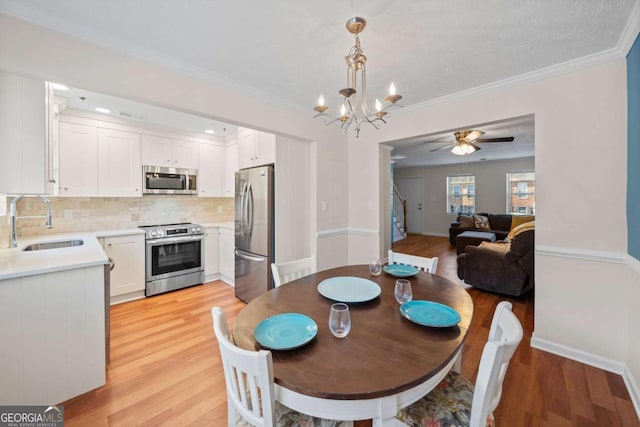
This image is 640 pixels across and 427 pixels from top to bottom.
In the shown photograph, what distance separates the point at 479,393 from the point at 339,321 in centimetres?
52

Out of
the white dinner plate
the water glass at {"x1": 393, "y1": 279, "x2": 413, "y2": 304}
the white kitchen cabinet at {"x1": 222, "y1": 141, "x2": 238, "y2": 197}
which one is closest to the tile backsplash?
the white kitchen cabinet at {"x1": 222, "y1": 141, "x2": 238, "y2": 197}

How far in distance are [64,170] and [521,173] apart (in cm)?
974

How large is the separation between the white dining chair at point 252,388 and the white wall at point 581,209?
2.23m

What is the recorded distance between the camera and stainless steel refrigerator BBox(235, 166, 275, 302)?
9.43 ft

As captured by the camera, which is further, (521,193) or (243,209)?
(521,193)

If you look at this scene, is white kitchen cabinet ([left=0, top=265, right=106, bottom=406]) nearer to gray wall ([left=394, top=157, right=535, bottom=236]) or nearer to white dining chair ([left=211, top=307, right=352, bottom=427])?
white dining chair ([left=211, top=307, right=352, bottom=427])

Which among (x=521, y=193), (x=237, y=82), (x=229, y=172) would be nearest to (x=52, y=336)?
(x=237, y=82)

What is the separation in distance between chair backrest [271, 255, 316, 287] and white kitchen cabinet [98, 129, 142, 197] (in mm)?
2714

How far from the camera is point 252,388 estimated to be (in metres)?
0.81

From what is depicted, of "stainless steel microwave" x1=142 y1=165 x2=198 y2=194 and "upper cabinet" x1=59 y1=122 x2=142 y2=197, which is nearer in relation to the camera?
"upper cabinet" x1=59 y1=122 x2=142 y2=197

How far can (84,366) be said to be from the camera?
5.39ft

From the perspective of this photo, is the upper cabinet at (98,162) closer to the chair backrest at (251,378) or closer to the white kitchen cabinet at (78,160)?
the white kitchen cabinet at (78,160)

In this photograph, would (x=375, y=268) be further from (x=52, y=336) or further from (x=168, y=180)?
(x=168, y=180)

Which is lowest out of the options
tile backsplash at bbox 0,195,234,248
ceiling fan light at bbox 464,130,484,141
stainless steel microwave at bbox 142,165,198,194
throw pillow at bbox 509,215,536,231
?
throw pillow at bbox 509,215,536,231
